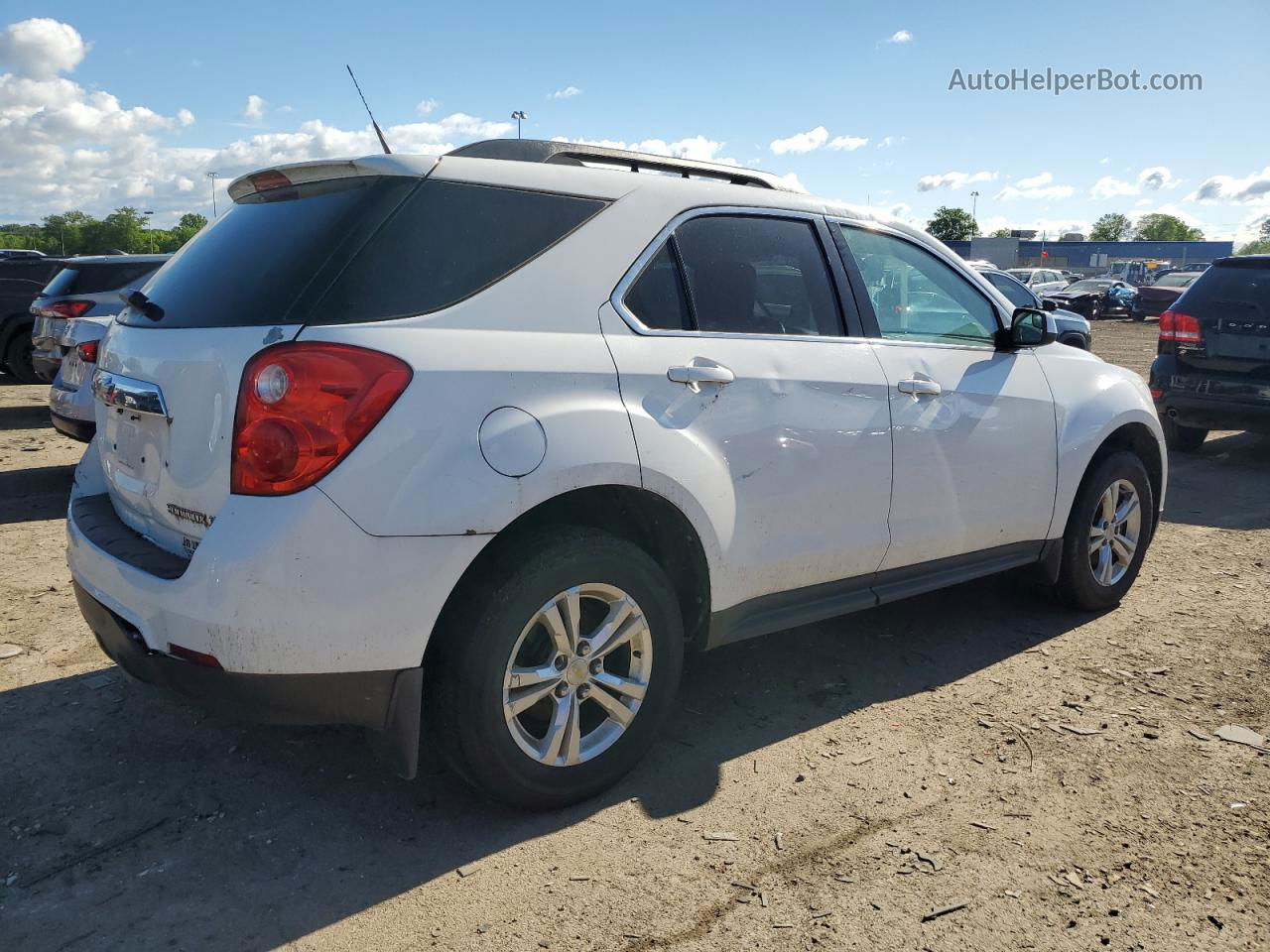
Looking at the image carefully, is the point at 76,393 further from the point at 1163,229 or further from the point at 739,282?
the point at 1163,229

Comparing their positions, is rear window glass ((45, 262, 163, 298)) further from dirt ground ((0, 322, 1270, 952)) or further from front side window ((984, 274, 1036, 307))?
front side window ((984, 274, 1036, 307))

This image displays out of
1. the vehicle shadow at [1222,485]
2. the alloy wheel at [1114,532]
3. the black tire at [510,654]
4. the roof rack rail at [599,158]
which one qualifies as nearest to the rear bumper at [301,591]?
the black tire at [510,654]

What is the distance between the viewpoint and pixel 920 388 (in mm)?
3781

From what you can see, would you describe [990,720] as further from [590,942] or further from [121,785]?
[121,785]

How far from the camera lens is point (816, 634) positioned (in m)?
4.53

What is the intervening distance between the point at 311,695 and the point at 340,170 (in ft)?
4.77

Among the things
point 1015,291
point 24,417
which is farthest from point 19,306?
point 1015,291

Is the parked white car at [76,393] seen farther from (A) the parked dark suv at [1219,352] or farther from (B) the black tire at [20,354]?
(A) the parked dark suv at [1219,352]

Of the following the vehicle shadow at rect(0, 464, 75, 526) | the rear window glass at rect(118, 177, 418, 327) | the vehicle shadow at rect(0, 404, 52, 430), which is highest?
the rear window glass at rect(118, 177, 418, 327)

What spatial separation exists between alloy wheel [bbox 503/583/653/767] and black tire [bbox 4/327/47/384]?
37.9 ft

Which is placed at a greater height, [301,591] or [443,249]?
[443,249]

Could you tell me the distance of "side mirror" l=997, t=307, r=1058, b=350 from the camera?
13.9 ft

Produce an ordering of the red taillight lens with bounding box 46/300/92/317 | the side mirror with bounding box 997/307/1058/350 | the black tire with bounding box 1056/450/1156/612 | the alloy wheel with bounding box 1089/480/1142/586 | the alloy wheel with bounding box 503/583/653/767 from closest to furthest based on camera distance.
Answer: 1. the alloy wheel with bounding box 503/583/653/767
2. the side mirror with bounding box 997/307/1058/350
3. the black tire with bounding box 1056/450/1156/612
4. the alloy wheel with bounding box 1089/480/1142/586
5. the red taillight lens with bounding box 46/300/92/317

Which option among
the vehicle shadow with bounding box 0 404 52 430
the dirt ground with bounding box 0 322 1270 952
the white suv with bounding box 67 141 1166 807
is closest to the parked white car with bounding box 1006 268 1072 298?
the vehicle shadow with bounding box 0 404 52 430
